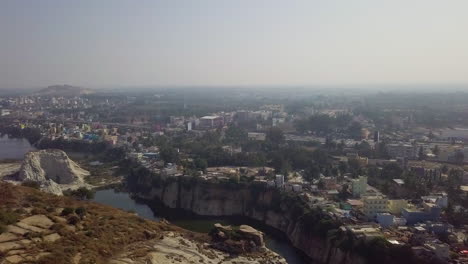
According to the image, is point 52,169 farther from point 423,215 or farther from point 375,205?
point 423,215

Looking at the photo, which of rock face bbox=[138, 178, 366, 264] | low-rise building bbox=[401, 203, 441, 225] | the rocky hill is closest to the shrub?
the rocky hill

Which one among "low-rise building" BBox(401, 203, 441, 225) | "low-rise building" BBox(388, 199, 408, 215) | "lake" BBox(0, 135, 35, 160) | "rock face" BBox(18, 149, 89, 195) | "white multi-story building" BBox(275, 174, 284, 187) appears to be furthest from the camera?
"lake" BBox(0, 135, 35, 160)

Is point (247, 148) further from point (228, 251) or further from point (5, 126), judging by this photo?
point (5, 126)

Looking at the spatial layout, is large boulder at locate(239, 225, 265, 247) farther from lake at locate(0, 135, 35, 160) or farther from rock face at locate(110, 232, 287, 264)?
lake at locate(0, 135, 35, 160)

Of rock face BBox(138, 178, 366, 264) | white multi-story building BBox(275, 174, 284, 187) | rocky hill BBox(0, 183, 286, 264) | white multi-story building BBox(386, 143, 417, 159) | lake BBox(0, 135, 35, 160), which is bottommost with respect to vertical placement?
lake BBox(0, 135, 35, 160)

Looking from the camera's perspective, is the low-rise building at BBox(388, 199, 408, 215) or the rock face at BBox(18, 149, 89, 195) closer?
the low-rise building at BBox(388, 199, 408, 215)

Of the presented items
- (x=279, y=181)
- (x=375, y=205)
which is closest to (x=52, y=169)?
(x=279, y=181)
